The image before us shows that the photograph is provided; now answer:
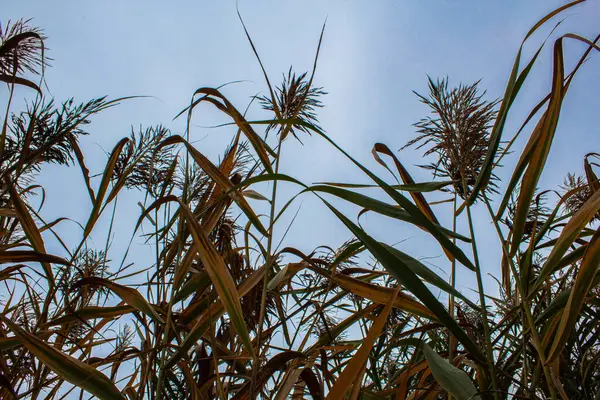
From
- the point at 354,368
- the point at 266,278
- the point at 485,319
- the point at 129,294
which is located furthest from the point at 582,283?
the point at 129,294

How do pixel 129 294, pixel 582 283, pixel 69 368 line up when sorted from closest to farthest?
pixel 582 283 < pixel 69 368 < pixel 129 294

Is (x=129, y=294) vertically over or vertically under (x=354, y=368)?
over

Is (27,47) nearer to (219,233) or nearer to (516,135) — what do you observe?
(219,233)

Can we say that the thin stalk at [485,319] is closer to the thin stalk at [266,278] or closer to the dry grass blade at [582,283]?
the dry grass blade at [582,283]

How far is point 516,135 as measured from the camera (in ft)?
2.27

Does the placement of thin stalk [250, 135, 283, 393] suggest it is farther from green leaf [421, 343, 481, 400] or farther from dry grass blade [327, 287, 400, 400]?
green leaf [421, 343, 481, 400]

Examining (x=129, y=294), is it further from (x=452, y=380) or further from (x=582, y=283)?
(x=582, y=283)

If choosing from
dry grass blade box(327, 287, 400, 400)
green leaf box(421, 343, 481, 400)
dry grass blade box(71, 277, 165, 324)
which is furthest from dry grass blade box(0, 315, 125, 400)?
green leaf box(421, 343, 481, 400)

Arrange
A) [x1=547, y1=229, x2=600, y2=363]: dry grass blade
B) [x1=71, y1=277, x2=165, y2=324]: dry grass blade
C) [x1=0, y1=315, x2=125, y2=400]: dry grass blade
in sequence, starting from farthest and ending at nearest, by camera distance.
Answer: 1. [x1=71, y1=277, x2=165, y2=324]: dry grass blade
2. [x1=0, y1=315, x2=125, y2=400]: dry grass blade
3. [x1=547, y1=229, x2=600, y2=363]: dry grass blade

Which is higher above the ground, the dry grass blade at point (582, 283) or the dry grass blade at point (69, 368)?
the dry grass blade at point (69, 368)

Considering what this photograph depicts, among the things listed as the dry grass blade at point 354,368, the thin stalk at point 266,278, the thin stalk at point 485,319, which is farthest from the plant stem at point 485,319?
the thin stalk at point 266,278

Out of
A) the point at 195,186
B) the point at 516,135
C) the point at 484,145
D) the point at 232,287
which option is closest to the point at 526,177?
the point at 516,135

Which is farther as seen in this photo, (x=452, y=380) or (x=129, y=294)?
(x=129, y=294)

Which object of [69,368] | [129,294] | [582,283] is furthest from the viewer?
[129,294]
